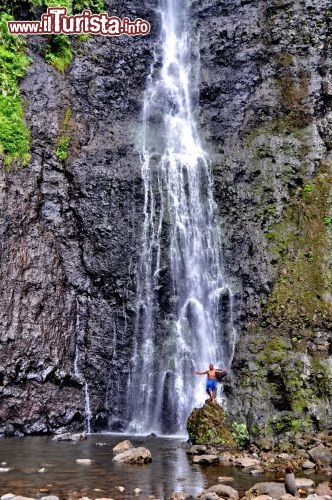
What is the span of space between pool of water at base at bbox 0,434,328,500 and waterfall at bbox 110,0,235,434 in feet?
12.9

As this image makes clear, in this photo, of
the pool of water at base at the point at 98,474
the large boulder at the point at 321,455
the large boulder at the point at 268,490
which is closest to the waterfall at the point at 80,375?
the pool of water at base at the point at 98,474

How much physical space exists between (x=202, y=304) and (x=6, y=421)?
309 inches

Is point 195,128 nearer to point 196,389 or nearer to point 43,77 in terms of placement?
point 43,77

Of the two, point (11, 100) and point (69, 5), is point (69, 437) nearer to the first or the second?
point (11, 100)

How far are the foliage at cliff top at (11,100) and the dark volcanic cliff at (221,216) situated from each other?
20.8 inches

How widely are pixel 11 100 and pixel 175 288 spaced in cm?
1028

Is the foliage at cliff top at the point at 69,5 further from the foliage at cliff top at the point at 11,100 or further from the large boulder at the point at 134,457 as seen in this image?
the large boulder at the point at 134,457

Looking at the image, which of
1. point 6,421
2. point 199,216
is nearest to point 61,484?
point 6,421

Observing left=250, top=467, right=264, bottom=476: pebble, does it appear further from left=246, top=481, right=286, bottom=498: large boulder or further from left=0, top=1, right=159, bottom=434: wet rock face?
left=0, top=1, right=159, bottom=434: wet rock face

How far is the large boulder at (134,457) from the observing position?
1202 centimetres

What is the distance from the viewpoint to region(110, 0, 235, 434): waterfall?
1850cm

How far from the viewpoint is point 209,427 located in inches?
564

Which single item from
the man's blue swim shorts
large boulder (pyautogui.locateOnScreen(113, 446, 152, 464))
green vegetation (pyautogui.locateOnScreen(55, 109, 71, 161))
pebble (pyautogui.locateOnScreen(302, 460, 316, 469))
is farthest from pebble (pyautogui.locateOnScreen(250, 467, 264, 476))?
green vegetation (pyautogui.locateOnScreen(55, 109, 71, 161))

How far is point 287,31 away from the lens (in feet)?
83.3
